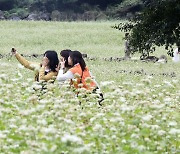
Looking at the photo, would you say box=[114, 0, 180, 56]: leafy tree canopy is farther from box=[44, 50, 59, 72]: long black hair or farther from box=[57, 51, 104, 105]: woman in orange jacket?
box=[57, 51, 104, 105]: woman in orange jacket

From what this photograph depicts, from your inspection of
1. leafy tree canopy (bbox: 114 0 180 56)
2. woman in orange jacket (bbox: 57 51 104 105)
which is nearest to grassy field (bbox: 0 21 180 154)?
woman in orange jacket (bbox: 57 51 104 105)

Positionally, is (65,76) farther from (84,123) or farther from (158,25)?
(158,25)

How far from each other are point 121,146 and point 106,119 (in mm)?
705

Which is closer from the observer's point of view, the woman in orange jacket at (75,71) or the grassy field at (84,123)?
the grassy field at (84,123)

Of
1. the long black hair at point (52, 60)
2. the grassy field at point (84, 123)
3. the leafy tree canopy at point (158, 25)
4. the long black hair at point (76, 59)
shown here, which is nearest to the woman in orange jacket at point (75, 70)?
the long black hair at point (76, 59)

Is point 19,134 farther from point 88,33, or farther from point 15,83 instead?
point 88,33

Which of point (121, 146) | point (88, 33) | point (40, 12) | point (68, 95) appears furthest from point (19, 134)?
point (40, 12)

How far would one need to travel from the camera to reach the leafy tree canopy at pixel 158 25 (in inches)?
659

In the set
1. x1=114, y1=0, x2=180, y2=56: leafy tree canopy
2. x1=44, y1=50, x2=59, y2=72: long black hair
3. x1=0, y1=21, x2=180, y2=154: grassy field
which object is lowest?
x1=0, y1=21, x2=180, y2=154: grassy field

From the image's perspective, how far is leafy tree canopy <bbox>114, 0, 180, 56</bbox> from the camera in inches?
659

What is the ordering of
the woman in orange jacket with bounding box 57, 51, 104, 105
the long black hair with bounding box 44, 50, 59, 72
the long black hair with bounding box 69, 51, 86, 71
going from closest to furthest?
the woman in orange jacket with bounding box 57, 51, 104, 105
the long black hair with bounding box 69, 51, 86, 71
the long black hair with bounding box 44, 50, 59, 72

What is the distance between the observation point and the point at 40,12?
63.2 m

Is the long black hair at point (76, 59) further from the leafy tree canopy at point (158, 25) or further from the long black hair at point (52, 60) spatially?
the leafy tree canopy at point (158, 25)

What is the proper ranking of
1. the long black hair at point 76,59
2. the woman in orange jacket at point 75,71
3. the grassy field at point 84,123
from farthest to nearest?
the long black hair at point 76,59, the woman in orange jacket at point 75,71, the grassy field at point 84,123
